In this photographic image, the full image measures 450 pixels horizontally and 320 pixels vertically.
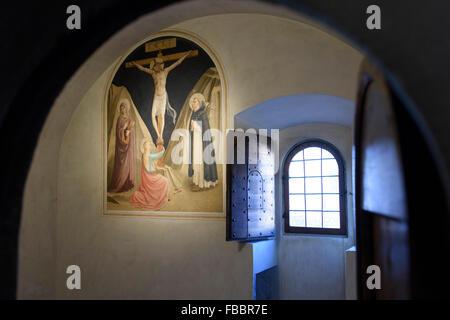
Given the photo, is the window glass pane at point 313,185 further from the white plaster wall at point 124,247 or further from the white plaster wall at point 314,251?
the white plaster wall at point 124,247

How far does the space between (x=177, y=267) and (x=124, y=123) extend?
104 inches

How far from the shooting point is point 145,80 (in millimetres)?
6910

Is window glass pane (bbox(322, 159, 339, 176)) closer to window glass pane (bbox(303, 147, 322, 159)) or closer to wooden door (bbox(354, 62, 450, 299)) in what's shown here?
window glass pane (bbox(303, 147, 322, 159))

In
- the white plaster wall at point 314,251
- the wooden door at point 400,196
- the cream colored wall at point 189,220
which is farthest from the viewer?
the white plaster wall at point 314,251

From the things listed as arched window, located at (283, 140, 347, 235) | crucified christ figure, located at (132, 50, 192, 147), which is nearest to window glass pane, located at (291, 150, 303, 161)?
arched window, located at (283, 140, 347, 235)

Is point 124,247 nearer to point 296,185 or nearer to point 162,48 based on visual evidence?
point 296,185

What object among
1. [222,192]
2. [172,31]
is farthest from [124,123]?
[222,192]

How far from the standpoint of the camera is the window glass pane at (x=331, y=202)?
697 centimetres

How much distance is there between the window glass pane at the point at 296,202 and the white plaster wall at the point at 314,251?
184 mm

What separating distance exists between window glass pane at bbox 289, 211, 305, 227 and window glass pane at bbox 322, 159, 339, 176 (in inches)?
32.8

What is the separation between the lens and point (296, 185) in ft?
24.1

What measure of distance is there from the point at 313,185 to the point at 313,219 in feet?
1.97

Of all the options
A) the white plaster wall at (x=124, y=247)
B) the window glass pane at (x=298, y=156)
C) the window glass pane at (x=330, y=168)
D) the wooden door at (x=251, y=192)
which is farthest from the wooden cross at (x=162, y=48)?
the window glass pane at (x=330, y=168)

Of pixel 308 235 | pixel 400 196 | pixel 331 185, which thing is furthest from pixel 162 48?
pixel 400 196
